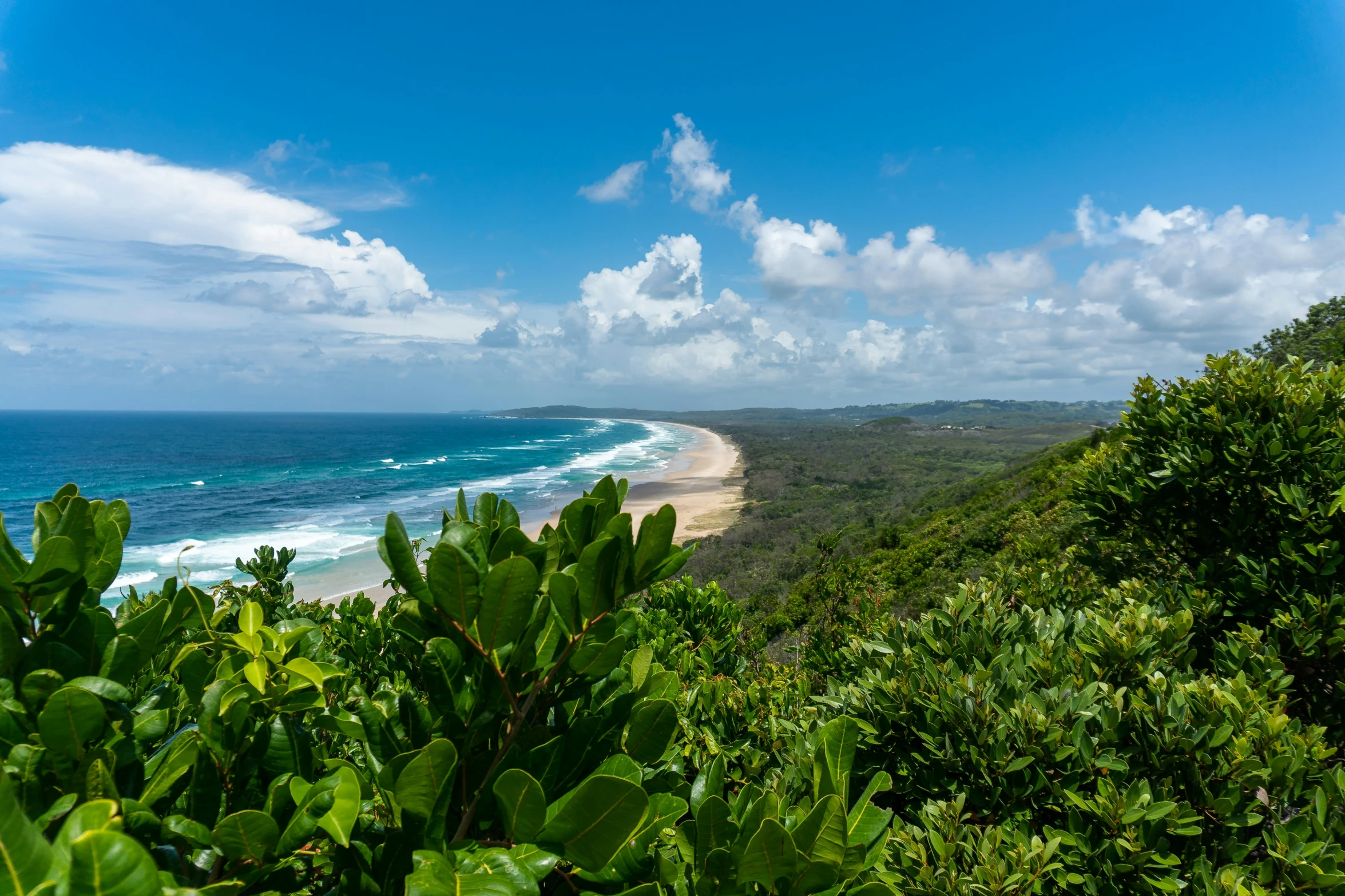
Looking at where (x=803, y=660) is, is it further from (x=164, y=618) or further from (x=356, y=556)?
(x=356, y=556)

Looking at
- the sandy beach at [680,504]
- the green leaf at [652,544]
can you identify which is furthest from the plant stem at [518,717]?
the sandy beach at [680,504]

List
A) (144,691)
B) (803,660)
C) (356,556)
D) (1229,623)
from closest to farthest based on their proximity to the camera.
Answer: (144,691) → (1229,623) → (803,660) → (356,556)

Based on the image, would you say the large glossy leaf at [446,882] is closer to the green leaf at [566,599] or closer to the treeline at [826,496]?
the green leaf at [566,599]

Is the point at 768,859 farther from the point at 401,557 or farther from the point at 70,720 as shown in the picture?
the point at 70,720

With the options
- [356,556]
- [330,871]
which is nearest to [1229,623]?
[330,871]

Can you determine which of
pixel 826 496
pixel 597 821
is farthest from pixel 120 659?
pixel 826 496

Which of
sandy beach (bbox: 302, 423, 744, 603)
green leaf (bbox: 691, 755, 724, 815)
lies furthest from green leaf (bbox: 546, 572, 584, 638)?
sandy beach (bbox: 302, 423, 744, 603)

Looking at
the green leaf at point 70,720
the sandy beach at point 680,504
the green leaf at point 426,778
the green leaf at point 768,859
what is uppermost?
the green leaf at point 70,720
